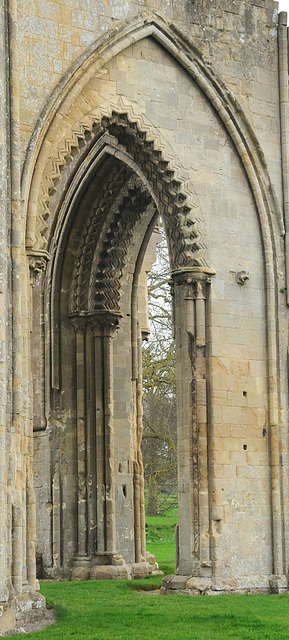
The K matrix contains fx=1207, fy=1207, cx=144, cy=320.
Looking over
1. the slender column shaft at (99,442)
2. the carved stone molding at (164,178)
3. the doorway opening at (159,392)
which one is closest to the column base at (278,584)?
the slender column shaft at (99,442)

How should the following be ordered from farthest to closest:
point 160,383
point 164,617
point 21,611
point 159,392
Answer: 1. point 159,392
2. point 160,383
3. point 164,617
4. point 21,611

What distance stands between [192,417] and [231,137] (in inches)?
149

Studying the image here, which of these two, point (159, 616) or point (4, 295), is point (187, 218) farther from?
point (159, 616)

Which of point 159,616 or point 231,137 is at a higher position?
point 231,137

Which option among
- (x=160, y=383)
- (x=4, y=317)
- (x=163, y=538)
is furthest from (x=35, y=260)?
(x=163, y=538)

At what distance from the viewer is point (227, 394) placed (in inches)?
Result: 603

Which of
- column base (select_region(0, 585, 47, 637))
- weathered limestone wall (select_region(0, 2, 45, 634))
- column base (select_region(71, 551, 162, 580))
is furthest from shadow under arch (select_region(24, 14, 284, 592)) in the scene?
column base (select_region(0, 585, 47, 637))

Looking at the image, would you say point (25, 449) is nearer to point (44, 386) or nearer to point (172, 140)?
point (172, 140)

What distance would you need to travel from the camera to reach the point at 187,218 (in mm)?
15344

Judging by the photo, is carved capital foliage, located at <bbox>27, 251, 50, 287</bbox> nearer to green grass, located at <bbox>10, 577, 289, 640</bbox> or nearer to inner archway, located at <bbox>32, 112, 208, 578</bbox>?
green grass, located at <bbox>10, 577, 289, 640</bbox>

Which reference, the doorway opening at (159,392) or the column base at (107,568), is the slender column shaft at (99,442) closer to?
the column base at (107,568)

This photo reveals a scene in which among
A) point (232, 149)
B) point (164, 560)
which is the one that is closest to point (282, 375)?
point (232, 149)

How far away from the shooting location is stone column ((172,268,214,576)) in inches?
583

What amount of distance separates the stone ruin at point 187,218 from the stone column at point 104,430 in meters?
0.05
